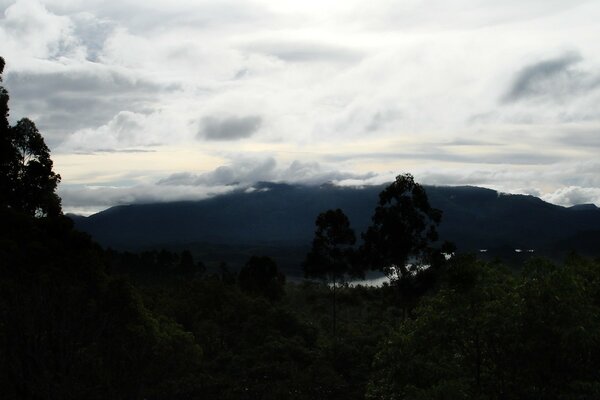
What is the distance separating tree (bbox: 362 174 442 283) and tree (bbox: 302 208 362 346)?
8.51 metres

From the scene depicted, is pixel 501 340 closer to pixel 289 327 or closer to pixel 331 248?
pixel 289 327

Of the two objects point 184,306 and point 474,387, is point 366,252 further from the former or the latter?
point 474,387

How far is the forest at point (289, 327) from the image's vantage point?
18.4 m

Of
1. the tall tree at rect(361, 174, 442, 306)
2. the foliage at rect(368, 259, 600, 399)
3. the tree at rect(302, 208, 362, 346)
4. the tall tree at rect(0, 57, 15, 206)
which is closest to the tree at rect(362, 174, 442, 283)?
the tall tree at rect(361, 174, 442, 306)

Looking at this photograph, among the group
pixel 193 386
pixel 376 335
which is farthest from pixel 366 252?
pixel 193 386

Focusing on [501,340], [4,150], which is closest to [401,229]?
[501,340]

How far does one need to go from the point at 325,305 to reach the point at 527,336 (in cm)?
6334

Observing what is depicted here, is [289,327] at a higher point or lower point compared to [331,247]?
lower

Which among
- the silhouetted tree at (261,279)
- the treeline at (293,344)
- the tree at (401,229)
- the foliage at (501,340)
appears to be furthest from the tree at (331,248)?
the foliage at (501,340)

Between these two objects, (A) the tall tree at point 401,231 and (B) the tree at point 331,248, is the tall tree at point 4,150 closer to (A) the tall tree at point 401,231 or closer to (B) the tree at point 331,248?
(B) the tree at point 331,248

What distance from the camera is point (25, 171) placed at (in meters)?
47.6

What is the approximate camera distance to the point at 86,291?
90.1 ft

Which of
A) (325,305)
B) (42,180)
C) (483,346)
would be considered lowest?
(325,305)

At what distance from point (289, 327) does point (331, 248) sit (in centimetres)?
1025
